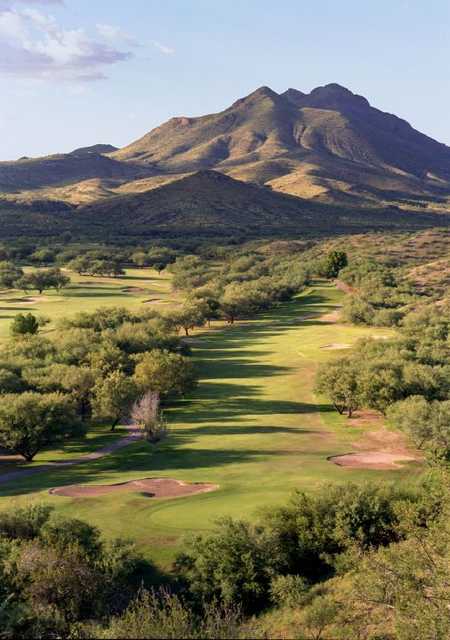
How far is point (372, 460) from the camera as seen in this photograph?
42.2 m

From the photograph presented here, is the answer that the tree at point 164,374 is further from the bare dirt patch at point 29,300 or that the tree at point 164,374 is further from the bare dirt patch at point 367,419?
the bare dirt patch at point 29,300

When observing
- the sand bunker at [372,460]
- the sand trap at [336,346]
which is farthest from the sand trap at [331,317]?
the sand bunker at [372,460]

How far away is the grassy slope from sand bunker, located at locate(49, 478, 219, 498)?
781 mm

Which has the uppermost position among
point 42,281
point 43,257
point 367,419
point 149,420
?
point 43,257

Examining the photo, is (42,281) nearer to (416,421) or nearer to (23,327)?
(23,327)

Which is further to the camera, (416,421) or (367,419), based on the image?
(367,419)

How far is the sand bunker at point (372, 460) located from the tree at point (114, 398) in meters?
16.7

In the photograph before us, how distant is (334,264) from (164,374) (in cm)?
9612

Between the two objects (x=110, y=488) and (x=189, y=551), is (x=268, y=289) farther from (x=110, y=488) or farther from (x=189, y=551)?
(x=189, y=551)

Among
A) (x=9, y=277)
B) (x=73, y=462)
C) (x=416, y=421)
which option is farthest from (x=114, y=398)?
(x=9, y=277)

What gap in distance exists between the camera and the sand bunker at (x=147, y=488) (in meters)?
→ 35.1

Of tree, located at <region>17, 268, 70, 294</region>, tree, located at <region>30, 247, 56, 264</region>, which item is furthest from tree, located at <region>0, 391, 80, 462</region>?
tree, located at <region>30, 247, 56, 264</region>

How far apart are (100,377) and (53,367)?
501 centimetres

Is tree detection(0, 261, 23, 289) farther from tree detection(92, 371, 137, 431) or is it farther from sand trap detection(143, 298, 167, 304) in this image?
tree detection(92, 371, 137, 431)
